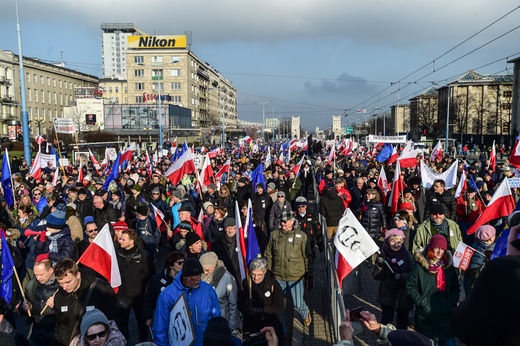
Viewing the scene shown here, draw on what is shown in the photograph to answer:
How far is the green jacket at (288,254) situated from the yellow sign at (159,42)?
9519cm

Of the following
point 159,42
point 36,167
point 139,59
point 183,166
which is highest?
point 159,42

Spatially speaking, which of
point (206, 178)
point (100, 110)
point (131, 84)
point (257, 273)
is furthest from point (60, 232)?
point (131, 84)

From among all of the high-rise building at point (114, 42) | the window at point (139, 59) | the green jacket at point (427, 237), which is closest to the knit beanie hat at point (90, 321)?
the green jacket at point (427, 237)

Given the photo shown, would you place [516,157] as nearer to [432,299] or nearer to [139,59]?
[432,299]

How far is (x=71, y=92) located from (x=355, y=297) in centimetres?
A: 10090

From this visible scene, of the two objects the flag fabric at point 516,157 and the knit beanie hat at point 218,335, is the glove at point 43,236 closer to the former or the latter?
the knit beanie hat at point 218,335

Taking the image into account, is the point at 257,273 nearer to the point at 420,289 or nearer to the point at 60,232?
the point at 420,289

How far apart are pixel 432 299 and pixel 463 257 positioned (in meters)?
0.92

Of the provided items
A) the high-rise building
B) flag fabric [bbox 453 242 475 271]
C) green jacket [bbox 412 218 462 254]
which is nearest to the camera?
flag fabric [bbox 453 242 475 271]

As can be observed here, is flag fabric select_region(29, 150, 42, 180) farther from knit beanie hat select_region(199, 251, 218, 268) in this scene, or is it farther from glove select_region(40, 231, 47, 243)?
knit beanie hat select_region(199, 251, 218, 268)

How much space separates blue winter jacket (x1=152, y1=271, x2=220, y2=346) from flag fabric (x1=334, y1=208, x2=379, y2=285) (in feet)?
7.49

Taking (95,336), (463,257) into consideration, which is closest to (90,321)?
(95,336)

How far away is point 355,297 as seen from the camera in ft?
27.0

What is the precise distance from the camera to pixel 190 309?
→ 4.08 meters
